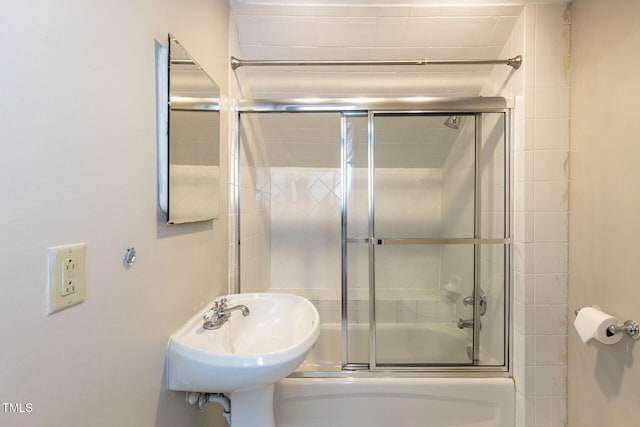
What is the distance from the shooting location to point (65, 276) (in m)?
0.59

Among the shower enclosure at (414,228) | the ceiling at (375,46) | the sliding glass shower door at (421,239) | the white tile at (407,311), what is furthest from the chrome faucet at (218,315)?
the ceiling at (375,46)

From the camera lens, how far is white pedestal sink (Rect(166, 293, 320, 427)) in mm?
910

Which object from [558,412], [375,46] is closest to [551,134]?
[375,46]

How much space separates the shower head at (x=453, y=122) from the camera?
5.87 feet

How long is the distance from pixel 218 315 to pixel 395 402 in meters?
1.12

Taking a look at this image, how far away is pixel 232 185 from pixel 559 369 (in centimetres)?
199

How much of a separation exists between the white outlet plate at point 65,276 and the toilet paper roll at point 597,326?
67.7 inches

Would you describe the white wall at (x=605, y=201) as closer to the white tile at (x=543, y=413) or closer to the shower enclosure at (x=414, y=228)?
the white tile at (x=543, y=413)

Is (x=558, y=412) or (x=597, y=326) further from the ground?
(x=597, y=326)

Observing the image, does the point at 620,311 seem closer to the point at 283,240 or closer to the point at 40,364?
the point at 40,364

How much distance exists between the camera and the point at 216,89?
53.2 inches

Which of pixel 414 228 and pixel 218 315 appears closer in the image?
pixel 218 315

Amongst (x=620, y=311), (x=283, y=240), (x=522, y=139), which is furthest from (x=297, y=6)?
(x=620, y=311)

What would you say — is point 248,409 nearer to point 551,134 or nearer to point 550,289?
point 550,289
